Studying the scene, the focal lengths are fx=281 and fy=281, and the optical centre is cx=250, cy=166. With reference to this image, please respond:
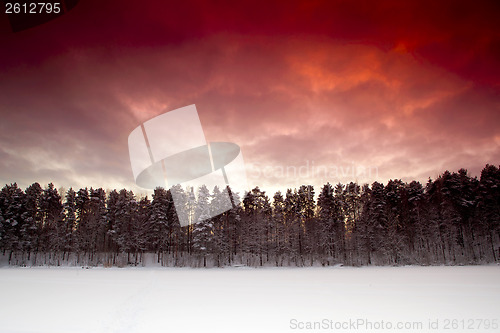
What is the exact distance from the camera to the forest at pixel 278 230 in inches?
1788

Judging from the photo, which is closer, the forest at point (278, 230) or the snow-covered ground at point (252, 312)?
the snow-covered ground at point (252, 312)

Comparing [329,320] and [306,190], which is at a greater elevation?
[306,190]

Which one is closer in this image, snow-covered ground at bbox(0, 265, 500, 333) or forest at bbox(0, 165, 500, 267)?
snow-covered ground at bbox(0, 265, 500, 333)

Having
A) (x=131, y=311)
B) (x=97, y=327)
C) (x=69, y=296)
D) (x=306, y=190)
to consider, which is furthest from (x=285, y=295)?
(x=306, y=190)

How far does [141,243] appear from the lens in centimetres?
5131

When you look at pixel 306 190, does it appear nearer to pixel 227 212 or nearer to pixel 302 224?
pixel 302 224

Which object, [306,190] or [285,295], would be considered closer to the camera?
[285,295]

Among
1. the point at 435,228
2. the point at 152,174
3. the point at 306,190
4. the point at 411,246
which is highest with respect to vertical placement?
the point at 306,190

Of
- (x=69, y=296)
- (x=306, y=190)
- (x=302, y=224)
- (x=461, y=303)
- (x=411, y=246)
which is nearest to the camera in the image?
(x=461, y=303)

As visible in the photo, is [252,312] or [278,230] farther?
[278,230]

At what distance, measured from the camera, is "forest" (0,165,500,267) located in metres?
45.4

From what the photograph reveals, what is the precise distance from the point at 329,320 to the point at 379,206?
49.5 m

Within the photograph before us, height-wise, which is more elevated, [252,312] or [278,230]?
[278,230]

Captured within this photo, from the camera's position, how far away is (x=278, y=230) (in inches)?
2050
